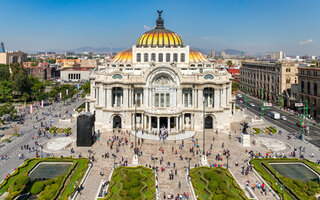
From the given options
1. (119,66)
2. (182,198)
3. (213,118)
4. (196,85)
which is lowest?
(182,198)

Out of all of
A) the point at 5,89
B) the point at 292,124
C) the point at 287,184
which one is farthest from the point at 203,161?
the point at 5,89

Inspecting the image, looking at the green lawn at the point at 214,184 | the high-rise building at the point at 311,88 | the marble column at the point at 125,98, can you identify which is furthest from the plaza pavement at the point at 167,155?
the high-rise building at the point at 311,88

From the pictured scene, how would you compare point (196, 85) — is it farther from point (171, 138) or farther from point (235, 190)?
point (235, 190)

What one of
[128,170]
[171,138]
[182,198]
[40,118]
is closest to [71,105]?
[40,118]

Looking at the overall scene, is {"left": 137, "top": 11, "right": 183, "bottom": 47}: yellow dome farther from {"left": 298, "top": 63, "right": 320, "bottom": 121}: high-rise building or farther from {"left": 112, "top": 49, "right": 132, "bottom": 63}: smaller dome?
{"left": 298, "top": 63, "right": 320, "bottom": 121}: high-rise building

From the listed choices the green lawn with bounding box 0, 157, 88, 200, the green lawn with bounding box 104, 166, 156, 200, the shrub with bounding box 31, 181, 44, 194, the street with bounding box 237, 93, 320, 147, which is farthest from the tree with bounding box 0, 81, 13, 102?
the street with bounding box 237, 93, 320, 147

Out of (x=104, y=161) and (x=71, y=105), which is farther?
(x=71, y=105)

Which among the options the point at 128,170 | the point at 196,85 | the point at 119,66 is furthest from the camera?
the point at 119,66
